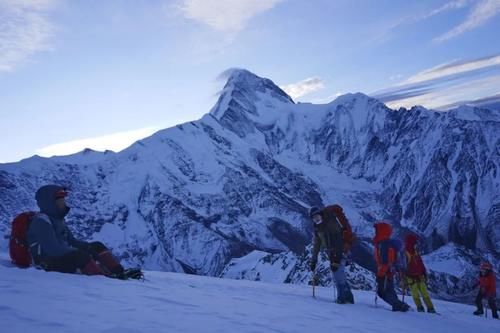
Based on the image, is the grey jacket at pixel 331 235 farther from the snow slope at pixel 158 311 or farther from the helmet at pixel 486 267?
the helmet at pixel 486 267

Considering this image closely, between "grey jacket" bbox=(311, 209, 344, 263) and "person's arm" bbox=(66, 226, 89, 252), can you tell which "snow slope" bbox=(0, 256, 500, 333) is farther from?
"person's arm" bbox=(66, 226, 89, 252)

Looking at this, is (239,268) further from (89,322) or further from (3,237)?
(89,322)

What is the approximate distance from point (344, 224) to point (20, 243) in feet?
26.7

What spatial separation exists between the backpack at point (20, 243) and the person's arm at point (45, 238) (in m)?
0.48

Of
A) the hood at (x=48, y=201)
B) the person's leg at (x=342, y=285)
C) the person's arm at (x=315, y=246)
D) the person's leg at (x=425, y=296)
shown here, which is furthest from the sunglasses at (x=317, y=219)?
the hood at (x=48, y=201)

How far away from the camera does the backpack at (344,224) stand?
43.9 feet

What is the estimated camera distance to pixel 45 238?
1089 centimetres

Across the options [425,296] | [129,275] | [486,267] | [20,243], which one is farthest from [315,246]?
[486,267]

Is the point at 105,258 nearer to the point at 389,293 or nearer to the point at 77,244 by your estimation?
the point at 77,244

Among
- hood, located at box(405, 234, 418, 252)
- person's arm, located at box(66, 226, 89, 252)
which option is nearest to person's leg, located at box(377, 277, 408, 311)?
hood, located at box(405, 234, 418, 252)

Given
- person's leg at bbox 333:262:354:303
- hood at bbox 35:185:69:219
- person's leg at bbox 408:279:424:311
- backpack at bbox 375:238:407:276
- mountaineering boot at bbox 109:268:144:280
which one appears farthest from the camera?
person's leg at bbox 408:279:424:311

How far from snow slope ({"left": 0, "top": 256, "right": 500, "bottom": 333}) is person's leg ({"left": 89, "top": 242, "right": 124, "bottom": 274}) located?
3.61ft

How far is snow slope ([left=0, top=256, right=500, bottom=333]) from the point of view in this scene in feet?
22.2

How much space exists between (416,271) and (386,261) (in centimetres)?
159
